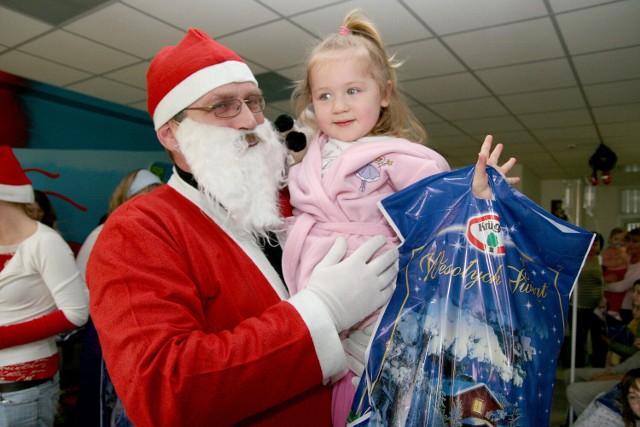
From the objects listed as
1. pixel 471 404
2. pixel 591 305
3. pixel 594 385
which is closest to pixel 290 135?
pixel 471 404

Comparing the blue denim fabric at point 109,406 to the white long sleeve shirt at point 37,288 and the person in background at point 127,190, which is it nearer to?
the white long sleeve shirt at point 37,288

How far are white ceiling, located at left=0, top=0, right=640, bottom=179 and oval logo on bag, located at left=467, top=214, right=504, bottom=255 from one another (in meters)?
1.37

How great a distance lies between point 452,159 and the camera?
29.6 feet

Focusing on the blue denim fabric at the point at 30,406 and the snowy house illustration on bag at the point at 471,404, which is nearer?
the snowy house illustration on bag at the point at 471,404

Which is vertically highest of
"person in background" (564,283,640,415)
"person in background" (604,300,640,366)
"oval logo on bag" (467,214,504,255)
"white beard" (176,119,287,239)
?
"white beard" (176,119,287,239)

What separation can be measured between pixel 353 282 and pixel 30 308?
1.83 meters

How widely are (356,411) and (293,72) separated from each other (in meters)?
3.76

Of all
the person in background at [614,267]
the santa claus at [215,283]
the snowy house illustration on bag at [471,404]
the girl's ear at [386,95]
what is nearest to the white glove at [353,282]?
the santa claus at [215,283]

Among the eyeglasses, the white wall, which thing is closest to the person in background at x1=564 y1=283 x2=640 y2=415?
the eyeglasses

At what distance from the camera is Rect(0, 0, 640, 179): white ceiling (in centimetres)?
306

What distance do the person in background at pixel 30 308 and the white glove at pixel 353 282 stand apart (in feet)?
5.25

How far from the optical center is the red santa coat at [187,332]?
0.81 meters

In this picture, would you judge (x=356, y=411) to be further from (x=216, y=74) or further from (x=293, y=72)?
(x=293, y=72)

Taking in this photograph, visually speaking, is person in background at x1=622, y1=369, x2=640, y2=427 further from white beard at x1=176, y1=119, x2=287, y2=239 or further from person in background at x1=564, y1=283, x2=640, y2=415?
white beard at x1=176, y1=119, x2=287, y2=239
